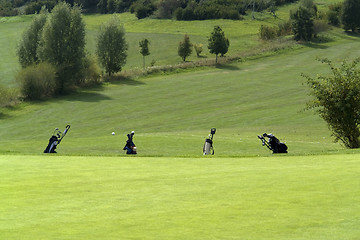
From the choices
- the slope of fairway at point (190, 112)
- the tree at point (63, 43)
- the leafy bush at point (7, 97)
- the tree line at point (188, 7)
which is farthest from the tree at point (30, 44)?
the tree line at point (188, 7)

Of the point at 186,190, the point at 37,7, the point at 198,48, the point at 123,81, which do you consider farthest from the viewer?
the point at 37,7

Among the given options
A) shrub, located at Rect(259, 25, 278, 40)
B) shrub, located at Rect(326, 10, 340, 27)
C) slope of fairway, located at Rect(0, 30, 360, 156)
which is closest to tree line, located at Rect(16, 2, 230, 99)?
slope of fairway, located at Rect(0, 30, 360, 156)

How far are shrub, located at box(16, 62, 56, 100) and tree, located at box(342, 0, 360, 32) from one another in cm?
6728

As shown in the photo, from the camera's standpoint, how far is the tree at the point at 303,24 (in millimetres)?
117750

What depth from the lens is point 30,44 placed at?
97750 mm

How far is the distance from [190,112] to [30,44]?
36860mm

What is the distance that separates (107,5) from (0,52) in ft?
221

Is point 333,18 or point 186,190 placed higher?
point 186,190

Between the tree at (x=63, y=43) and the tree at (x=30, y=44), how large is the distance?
568cm

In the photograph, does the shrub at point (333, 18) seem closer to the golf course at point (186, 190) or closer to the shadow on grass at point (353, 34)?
the shadow on grass at point (353, 34)

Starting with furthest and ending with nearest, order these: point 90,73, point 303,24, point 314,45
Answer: point 303,24, point 314,45, point 90,73

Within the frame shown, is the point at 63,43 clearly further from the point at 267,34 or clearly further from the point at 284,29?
the point at 284,29

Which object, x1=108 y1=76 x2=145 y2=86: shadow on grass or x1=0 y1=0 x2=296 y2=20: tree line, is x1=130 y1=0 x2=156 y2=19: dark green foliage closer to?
x1=0 y1=0 x2=296 y2=20: tree line

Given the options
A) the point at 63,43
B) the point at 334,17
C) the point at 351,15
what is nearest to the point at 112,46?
the point at 63,43
